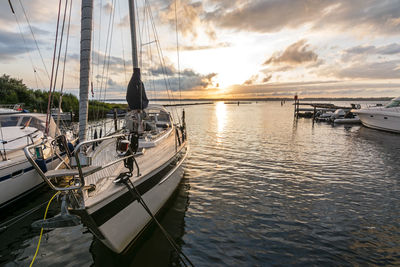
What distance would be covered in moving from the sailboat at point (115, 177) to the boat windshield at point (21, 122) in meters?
7.24

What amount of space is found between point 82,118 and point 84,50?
5.86 ft

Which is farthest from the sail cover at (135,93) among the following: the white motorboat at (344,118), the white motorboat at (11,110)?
the white motorboat at (344,118)

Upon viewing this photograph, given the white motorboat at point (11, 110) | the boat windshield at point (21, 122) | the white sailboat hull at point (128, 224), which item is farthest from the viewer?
the white motorboat at point (11, 110)

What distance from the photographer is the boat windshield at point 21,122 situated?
38.3ft

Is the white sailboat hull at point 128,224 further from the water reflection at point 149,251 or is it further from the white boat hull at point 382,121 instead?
the white boat hull at point 382,121

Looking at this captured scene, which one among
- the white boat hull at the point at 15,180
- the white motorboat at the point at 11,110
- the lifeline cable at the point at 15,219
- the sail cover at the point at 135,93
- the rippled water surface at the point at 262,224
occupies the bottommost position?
the rippled water surface at the point at 262,224

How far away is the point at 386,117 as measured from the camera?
27.1 metres

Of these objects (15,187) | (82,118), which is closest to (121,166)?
(82,118)

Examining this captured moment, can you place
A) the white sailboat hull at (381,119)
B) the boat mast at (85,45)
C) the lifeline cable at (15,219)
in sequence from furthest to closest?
the white sailboat hull at (381,119)
the lifeline cable at (15,219)
the boat mast at (85,45)

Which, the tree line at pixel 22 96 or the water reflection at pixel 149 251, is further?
the tree line at pixel 22 96

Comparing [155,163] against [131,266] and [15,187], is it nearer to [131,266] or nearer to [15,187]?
[131,266]

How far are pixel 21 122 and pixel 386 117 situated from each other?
36.3 metres

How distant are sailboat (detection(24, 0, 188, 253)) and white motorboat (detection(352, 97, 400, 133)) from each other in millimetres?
29503

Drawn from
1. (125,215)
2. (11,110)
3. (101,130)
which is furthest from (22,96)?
(125,215)
